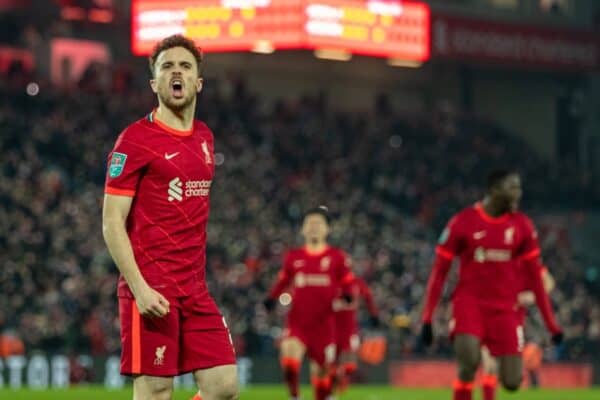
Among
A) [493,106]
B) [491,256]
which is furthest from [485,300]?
[493,106]

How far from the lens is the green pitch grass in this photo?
75.2 ft

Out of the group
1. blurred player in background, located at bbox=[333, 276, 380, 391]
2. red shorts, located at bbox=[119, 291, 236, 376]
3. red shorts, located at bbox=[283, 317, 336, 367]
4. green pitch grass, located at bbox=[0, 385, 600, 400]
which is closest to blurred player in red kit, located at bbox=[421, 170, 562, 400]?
red shorts, located at bbox=[283, 317, 336, 367]

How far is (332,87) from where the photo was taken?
161 ft

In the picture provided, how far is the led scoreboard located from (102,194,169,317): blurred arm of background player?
1260 inches

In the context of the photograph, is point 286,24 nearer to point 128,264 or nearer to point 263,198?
point 263,198

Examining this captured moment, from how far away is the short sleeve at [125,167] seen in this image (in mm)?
9094

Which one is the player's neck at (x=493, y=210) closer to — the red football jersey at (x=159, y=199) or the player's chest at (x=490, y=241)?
the player's chest at (x=490, y=241)

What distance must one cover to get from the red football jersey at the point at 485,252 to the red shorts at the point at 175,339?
5588mm

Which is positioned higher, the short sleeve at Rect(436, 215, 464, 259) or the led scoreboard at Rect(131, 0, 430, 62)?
the led scoreboard at Rect(131, 0, 430, 62)

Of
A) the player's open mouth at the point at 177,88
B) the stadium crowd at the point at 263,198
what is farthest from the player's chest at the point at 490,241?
the stadium crowd at the point at 263,198

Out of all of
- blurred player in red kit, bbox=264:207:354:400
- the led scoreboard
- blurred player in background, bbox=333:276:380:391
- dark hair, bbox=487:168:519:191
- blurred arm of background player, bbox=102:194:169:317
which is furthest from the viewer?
the led scoreboard

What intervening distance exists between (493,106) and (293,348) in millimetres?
33823

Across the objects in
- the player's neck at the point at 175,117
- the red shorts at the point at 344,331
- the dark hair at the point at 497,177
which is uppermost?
the player's neck at the point at 175,117

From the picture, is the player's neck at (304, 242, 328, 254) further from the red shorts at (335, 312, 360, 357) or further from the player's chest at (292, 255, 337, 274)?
the red shorts at (335, 312, 360, 357)
